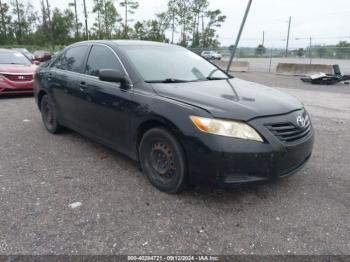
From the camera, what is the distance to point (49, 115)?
5.04 meters

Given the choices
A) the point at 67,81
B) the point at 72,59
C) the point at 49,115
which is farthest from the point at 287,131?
the point at 49,115

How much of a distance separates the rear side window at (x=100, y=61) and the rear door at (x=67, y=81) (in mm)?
198

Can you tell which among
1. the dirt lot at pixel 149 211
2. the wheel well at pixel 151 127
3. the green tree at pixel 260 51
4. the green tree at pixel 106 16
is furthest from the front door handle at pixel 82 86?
the green tree at pixel 106 16

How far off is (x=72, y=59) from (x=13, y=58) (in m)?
5.96

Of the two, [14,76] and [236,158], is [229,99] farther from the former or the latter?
[14,76]

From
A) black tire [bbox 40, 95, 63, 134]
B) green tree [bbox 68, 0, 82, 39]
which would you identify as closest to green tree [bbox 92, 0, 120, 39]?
green tree [bbox 68, 0, 82, 39]

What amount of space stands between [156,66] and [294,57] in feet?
115

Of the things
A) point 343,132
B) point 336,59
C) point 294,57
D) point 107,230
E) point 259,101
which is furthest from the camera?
point 294,57

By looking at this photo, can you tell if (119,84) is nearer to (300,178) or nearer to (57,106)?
(57,106)

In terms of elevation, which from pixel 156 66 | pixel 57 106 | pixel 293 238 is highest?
pixel 156 66

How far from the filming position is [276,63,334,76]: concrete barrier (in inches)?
585

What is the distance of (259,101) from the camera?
2830 millimetres

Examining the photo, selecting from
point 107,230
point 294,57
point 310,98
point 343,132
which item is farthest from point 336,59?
point 107,230

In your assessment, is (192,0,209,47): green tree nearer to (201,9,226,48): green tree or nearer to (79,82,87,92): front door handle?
(201,9,226,48): green tree
